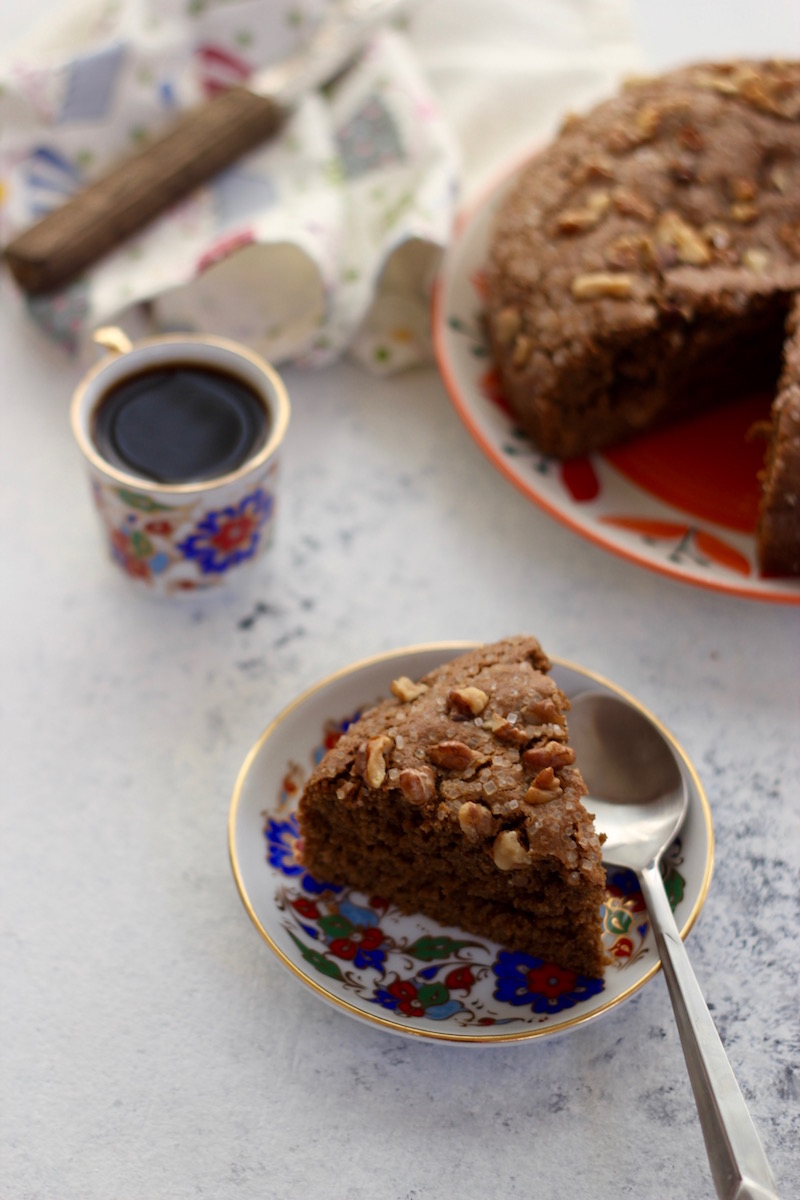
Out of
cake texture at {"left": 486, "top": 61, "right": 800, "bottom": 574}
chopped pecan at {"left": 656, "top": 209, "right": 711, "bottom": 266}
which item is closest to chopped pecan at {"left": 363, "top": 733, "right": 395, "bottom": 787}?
cake texture at {"left": 486, "top": 61, "right": 800, "bottom": 574}

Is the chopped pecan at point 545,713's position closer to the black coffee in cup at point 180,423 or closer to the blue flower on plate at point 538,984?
the blue flower on plate at point 538,984

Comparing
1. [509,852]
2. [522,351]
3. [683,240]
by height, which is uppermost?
[683,240]

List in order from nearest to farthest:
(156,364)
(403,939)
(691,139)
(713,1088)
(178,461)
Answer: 1. (713,1088)
2. (403,939)
3. (178,461)
4. (156,364)
5. (691,139)

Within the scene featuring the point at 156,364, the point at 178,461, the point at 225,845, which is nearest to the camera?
the point at 225,845

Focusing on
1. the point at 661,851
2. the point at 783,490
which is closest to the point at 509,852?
the point at 661,851

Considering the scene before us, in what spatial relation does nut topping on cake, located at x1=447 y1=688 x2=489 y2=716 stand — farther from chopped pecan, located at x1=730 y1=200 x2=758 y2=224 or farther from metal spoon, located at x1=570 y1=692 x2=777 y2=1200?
chopped pecan, located at x1=730 y1=200 x2=758 y2=224

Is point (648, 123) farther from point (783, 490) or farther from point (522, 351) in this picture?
point (783, 490)

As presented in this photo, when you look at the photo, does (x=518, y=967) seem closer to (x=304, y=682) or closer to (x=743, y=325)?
(x=304, y=682)
